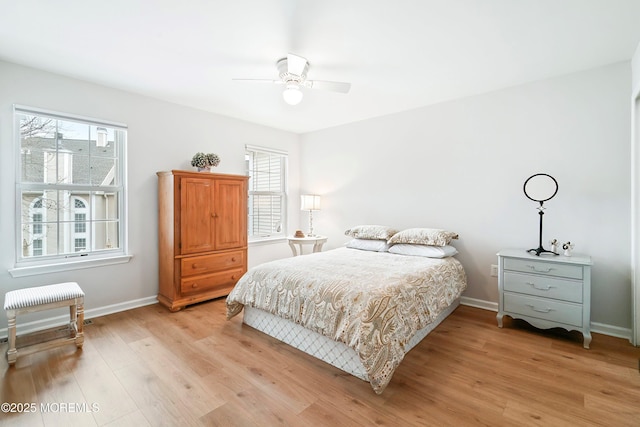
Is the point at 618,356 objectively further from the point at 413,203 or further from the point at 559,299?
the point at 413,203

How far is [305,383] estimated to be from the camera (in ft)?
6.38

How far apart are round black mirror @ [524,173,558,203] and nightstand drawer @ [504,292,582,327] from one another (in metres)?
0.96

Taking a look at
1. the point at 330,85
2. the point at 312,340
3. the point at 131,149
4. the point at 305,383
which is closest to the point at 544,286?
the point at 312,340

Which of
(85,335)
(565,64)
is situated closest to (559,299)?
(565,64)

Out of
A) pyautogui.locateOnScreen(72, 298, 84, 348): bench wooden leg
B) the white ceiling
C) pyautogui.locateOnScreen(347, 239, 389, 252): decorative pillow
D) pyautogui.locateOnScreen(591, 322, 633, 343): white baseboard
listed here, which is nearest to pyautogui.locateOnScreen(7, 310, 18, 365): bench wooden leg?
pyautogui.locateOnScreen(72, 298, 84, 348): bench wooden leg

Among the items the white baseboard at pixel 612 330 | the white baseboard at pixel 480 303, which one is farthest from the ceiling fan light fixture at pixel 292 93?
the white baseboard at pixel 612 330

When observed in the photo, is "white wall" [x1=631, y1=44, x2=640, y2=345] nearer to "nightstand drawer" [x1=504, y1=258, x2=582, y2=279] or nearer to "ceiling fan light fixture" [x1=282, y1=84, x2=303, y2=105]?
"nightstand drawer" [x1=504, y1=258, x2=582, y2=279]

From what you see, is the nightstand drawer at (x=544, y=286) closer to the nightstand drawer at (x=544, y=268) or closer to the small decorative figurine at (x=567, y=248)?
the nightstand drawer at (x=544, y=268)

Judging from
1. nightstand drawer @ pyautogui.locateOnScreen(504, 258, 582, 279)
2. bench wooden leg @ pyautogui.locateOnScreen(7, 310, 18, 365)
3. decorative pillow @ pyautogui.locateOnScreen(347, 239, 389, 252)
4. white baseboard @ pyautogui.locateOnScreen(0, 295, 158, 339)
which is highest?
decorative pillow @ pyautogui.locateOnScreen(347, 239, 389, 252)

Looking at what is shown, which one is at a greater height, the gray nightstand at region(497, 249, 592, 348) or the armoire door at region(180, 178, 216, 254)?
the armoire door at region(180, 178, 216, 254)

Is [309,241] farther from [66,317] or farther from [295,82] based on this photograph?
[66,317]

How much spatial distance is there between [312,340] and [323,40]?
2.37 m

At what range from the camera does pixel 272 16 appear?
196 cm

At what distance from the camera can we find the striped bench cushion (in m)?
2.14
